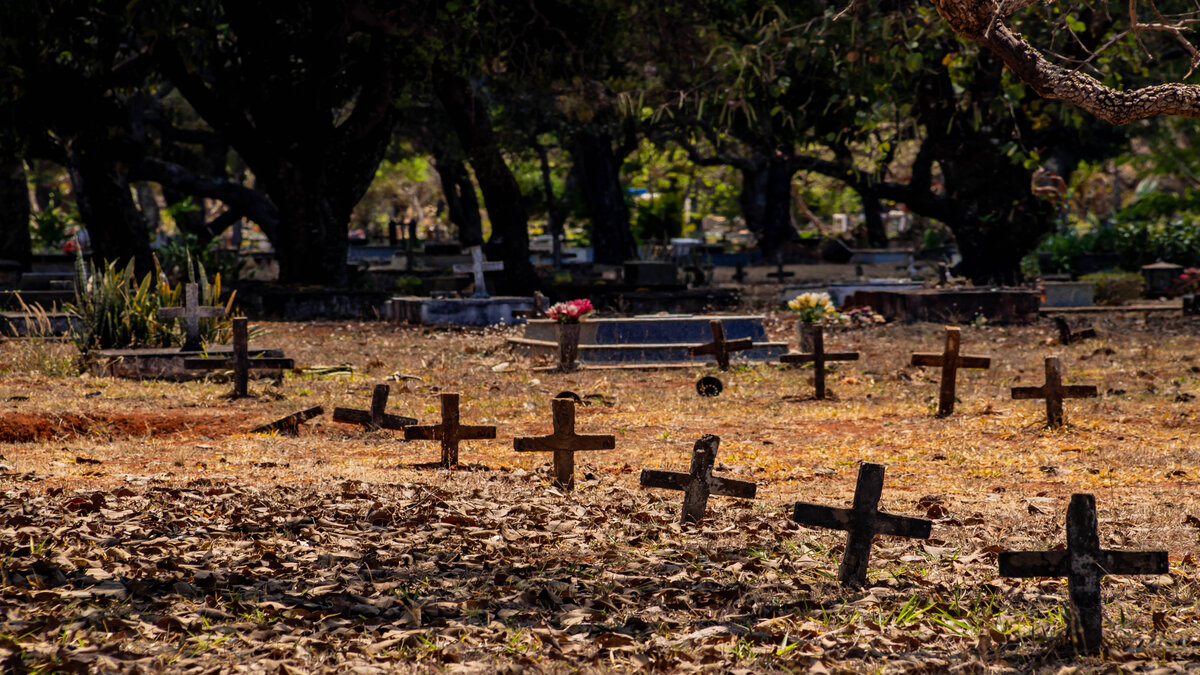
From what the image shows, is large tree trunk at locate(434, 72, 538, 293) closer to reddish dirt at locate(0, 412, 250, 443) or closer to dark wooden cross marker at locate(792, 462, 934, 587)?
reddish dirt at locate(0, 412, 250, 443)

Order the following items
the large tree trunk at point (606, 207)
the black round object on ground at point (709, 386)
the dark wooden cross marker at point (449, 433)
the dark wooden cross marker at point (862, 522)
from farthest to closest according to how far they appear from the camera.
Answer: the large tree trunk at point (606, 207)
the black round object on ground at point (709, 386)
the dark wooden cross marker at point (449, 433)
the dark wooden cross marker at point (862, 522)

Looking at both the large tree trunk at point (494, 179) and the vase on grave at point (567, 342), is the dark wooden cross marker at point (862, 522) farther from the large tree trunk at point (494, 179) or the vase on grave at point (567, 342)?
the large tree trunk at point (494, 179)

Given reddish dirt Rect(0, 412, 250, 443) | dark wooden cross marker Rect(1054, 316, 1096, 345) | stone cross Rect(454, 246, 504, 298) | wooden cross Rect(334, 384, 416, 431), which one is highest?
stone cross Rect(454, 246, 504, 298)

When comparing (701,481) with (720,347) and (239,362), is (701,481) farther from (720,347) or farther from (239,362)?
(720,347)

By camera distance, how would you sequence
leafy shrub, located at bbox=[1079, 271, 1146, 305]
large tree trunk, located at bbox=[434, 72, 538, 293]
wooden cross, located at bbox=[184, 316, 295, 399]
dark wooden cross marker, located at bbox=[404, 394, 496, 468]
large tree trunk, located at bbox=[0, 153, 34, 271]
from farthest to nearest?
large tree trunk, located at bbox=[0, 153, 34, 271] < large tree trunk, located at bbox=[434, 72, 538, 293] < leafy shrub, located at bbox=[1079, 271, 1146, 305] < wooden cross, located at bbox=[184, 316, 295, 399] < dark wooden cross marker, located at bbox=[404, 394, 496, 468]

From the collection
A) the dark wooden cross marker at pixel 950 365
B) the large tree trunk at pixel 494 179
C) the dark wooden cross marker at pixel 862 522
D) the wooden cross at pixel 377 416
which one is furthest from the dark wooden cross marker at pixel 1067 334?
the dark wooden cross marker at pixel 862 522

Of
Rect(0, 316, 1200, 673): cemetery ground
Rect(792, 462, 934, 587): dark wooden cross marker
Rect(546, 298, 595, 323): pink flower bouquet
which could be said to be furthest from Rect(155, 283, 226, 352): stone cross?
Rect(792, 462, 934, 587): dark wooden cross marker

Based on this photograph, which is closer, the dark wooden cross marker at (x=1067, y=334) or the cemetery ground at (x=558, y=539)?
the cemetery ground at (x=558, y=539)

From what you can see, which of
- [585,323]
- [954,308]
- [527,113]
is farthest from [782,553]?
[527,113]

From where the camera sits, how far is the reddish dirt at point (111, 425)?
10.7m

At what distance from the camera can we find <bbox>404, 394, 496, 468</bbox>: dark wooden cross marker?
362 inches

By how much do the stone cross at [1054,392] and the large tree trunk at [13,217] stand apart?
79.9ft

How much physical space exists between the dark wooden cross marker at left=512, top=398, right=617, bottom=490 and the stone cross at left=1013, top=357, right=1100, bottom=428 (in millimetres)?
4623

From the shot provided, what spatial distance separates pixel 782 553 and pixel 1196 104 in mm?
3260
